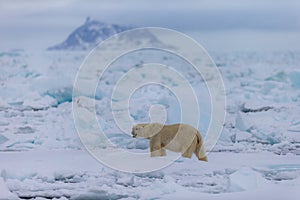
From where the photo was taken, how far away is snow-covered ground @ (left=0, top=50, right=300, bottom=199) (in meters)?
2.84

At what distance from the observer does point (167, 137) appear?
310 centimetres

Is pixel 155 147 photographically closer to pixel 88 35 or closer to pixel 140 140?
pixel 140 140

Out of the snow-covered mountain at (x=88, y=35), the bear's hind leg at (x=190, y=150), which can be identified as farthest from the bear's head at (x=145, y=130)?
the snow-covered mountain at (x=88, y=35)

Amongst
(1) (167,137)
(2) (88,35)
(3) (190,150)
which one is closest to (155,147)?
(1) (167,137)

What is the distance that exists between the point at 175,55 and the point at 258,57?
1171 millimetres

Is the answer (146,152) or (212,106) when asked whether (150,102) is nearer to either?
(212,106)

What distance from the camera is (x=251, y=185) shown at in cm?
281

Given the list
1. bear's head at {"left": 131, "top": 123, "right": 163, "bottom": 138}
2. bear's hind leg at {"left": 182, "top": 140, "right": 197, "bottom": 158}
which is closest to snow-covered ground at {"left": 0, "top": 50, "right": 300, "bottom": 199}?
bear's hind leg at {"left": 182, "top": 140, "right": 197, "bottom": 158}

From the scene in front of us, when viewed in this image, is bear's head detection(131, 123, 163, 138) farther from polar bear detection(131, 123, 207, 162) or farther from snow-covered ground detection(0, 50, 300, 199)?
snow-covered ground detection(0, 50, 300, 199)

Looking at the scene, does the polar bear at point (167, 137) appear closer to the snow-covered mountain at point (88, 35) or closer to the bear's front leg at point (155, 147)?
the bear's front leg at point (155, 147)

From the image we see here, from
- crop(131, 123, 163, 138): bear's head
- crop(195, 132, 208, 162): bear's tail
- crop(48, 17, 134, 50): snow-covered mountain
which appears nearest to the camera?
crop(131, 123, 163, 138): bear's head

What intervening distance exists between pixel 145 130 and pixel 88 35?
101 inches

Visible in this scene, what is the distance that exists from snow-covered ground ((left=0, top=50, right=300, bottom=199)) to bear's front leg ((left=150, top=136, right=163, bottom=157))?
0.11 m

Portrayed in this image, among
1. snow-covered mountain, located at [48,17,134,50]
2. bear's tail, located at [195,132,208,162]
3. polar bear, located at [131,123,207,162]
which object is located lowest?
bear's tail, located at [195,132,208,162]
